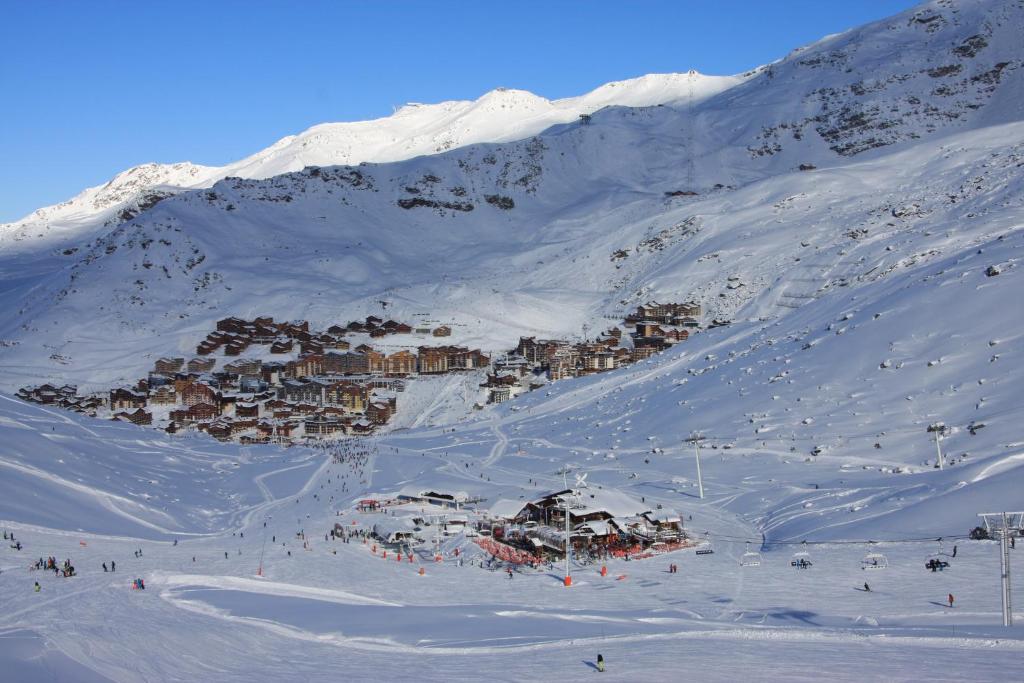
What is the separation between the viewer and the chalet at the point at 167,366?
90500mm

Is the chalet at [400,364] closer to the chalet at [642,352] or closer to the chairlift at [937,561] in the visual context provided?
the chalet at [642,352]

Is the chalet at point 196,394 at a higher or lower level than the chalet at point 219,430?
higher

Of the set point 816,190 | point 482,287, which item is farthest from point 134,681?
point 816,190

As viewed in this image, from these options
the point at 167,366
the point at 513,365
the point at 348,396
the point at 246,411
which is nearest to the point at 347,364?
the point at 348,396

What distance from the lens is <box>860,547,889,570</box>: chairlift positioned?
2666 centimetres

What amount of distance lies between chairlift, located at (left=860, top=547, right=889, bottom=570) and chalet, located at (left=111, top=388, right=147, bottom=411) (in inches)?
2550

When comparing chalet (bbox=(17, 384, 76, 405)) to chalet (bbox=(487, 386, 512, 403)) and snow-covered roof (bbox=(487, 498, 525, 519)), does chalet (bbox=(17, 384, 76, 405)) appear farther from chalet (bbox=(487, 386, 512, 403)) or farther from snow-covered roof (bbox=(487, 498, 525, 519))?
snow-covered roof (bbox=(487, 498, 525, 519))

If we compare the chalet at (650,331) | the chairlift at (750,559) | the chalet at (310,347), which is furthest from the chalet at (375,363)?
the chairlift at (750,559)

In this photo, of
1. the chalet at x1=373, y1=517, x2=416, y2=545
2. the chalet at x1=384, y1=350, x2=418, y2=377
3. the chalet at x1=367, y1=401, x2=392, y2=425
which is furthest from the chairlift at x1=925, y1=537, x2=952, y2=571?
the chalet at x1=384, y1=350, x2=418, y2=377

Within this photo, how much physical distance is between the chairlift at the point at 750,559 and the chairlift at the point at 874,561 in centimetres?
297

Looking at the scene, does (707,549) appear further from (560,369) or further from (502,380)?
(560,369)

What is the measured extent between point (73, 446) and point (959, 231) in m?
62.4

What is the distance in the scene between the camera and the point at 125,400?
80.1 metres

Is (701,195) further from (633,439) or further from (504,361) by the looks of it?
(633,439)
